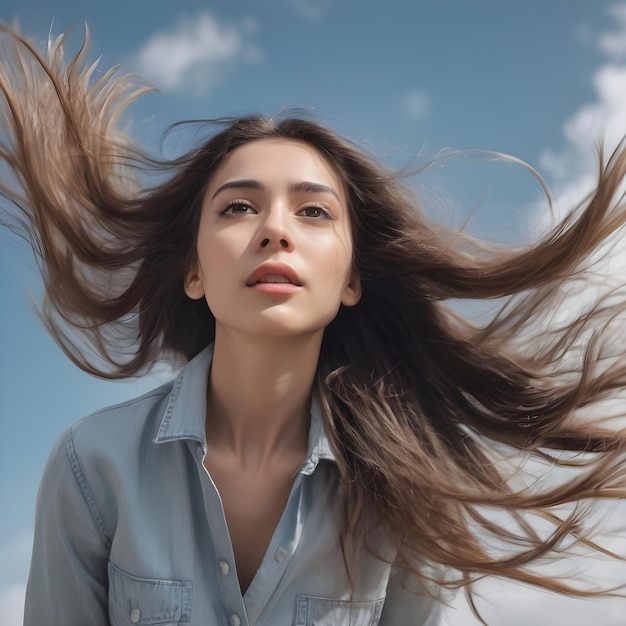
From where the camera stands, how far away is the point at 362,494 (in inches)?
118

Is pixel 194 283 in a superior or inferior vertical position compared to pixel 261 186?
inferior

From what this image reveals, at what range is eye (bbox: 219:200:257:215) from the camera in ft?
9.60

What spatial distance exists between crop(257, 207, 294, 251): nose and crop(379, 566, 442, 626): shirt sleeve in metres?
1.12

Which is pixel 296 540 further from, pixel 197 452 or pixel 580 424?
pixel 580 424

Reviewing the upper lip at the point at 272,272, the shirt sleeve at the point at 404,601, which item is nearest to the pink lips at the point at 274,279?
the upper lip at the point at 272,272

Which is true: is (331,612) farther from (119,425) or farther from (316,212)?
(316,212)

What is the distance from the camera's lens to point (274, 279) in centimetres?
281

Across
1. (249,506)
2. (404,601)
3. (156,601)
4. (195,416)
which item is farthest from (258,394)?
(404,601)

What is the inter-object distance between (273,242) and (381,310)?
2.25 ft

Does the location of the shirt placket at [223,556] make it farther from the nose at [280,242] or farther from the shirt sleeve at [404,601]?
the nose at [280,242]

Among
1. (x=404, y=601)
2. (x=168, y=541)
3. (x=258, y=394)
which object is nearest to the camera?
(x=168, y=541)

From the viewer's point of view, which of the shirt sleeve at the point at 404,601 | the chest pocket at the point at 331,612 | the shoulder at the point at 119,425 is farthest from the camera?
the shirt sleeve at the point at 404,601

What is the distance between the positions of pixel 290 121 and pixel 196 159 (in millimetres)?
340

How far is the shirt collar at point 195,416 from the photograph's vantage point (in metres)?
2.93
